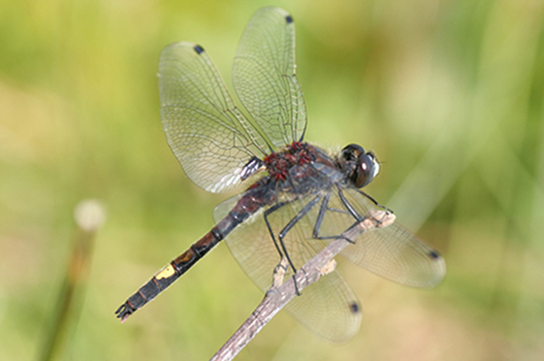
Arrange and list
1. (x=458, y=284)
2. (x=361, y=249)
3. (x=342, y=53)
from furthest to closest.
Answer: (x=342, y=53)
(x=458, y=284)
(x=361, y=249)

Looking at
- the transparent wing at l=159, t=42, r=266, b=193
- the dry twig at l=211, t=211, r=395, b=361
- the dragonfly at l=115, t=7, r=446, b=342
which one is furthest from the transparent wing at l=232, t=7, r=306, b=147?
the dry twig at l=211, t=211, r=395, b=361

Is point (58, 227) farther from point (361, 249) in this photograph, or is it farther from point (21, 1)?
point (361, 249)

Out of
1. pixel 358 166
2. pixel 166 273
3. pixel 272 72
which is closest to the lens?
pixel 166 273

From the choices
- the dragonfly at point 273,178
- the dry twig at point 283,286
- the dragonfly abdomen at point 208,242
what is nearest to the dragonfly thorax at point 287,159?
the dragonfly at point 273,178

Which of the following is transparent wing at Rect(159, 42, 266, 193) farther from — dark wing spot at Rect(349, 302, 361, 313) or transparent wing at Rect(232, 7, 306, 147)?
dark wing spot at Rect(349, 302, 361, 313)

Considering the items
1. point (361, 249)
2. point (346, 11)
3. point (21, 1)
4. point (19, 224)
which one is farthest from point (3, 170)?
point (346, 11)

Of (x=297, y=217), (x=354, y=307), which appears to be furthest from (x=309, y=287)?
(x=297, y=217)

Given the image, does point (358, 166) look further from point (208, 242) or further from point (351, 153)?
point (208, 242)

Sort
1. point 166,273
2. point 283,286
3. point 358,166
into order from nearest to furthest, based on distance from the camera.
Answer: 1. point 283,286
2. point 166,273
3. point 358,166
